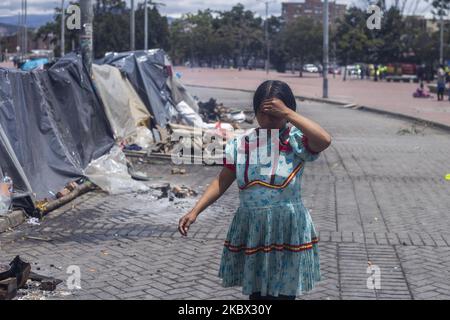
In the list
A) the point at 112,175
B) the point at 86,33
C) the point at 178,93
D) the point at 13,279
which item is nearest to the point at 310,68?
the point at 178,93

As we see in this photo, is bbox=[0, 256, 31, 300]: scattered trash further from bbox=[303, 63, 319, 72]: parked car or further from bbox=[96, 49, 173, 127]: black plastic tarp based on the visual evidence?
bbox=[303, 63, 319, 72]: parked car

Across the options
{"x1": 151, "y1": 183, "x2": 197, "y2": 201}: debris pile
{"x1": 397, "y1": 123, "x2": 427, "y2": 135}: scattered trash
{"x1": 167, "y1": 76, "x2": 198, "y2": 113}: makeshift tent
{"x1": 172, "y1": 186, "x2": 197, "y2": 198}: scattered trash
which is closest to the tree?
{"x1": 397, "y1": 123, "x2": 427, "y2": 135}: scattered trash

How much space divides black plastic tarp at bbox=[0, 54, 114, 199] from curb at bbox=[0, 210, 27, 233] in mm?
871

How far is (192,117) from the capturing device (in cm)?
1811

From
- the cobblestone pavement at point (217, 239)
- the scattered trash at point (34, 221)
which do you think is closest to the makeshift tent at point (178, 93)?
the cobblestone pavement at point (217, 239)

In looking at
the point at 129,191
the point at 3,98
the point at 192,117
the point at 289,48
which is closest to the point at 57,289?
the point at 3,98

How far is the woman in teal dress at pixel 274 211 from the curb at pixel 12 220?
4.60 metres

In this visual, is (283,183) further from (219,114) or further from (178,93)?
(219,114)

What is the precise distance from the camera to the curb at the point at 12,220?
25.7 feet

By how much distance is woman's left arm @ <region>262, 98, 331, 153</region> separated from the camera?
3.69m

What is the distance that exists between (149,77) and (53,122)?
727 cm

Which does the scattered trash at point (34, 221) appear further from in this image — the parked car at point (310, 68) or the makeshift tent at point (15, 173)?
the parked car at point (310, 68)

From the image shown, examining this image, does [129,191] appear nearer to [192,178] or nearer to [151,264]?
[192,178]

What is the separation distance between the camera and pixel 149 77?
17469mm
